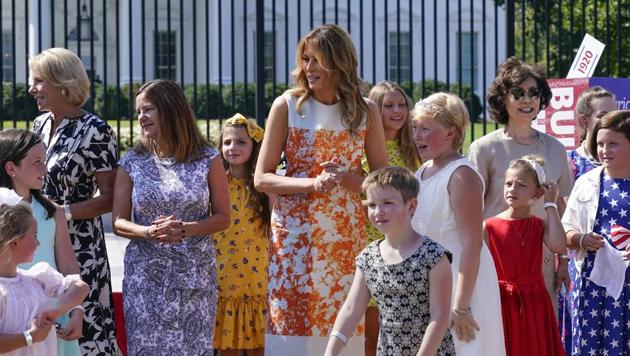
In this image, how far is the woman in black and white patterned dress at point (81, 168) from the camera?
237 inches

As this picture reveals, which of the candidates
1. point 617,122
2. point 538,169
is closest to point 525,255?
point 538,169

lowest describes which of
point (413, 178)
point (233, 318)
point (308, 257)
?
point (233, 318)

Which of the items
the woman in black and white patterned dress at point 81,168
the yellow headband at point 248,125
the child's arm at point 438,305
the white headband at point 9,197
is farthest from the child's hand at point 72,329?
the yellow headband at point 248,125

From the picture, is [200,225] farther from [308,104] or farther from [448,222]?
[448,222]

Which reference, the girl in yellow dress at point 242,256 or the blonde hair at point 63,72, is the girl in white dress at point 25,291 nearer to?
the blonde hair at point 63,72

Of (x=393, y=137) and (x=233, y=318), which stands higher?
(x=393, y=137)

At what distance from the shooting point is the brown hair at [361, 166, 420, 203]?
4867 mm

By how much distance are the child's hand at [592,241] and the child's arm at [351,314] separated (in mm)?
1863

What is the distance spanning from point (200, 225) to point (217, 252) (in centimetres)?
99

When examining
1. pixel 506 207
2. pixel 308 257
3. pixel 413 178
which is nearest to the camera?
pixel 413 178

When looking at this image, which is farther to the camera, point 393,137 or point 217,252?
point 393,137

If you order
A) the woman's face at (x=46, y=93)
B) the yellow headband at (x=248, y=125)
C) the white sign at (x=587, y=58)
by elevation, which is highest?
the white sign at (x=587, y=58)

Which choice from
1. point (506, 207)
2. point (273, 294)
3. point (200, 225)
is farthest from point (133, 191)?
point (506, 207)

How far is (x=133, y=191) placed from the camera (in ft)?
19.6
